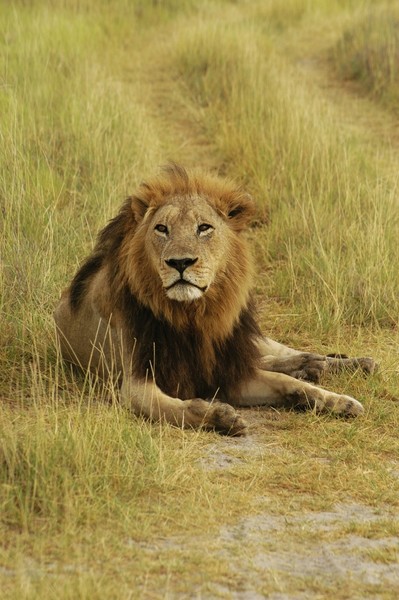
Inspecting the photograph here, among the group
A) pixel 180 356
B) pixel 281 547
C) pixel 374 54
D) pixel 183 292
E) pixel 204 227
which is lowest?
pixel 281 547

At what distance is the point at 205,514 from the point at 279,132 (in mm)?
5717

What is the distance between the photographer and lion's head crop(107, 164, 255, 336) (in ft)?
16.4

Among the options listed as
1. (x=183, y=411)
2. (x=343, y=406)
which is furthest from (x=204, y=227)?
(x=343, y=406)

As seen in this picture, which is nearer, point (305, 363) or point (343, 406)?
point (343, 406)

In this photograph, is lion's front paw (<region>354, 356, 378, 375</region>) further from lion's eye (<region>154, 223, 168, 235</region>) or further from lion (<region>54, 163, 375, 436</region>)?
lion's eye (<region>154, 223, 168, 235</region>)

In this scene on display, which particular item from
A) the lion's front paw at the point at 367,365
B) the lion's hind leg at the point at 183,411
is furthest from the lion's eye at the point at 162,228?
the lion's front paw at the point at 367,365

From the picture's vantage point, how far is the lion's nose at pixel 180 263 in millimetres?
4934

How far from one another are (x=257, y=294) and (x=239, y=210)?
6.17ft

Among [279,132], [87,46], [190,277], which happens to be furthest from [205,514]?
[87,46]

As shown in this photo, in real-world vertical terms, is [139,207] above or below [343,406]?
above

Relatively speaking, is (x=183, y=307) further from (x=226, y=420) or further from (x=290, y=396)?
(x=290, y=396)

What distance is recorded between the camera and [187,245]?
5.02 meters

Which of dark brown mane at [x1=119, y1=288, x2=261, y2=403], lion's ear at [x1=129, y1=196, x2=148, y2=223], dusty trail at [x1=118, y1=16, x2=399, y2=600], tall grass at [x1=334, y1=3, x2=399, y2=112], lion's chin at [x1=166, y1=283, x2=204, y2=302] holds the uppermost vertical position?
tall grass at [x1=334, y1=3, x2=399, y2=112]

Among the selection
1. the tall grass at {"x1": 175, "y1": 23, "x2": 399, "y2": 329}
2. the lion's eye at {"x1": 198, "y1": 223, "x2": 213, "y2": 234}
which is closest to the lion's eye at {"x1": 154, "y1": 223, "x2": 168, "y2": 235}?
the lion's eye at {"x1": 198, "y1": 223, "x2": 213, "y2": 234}
